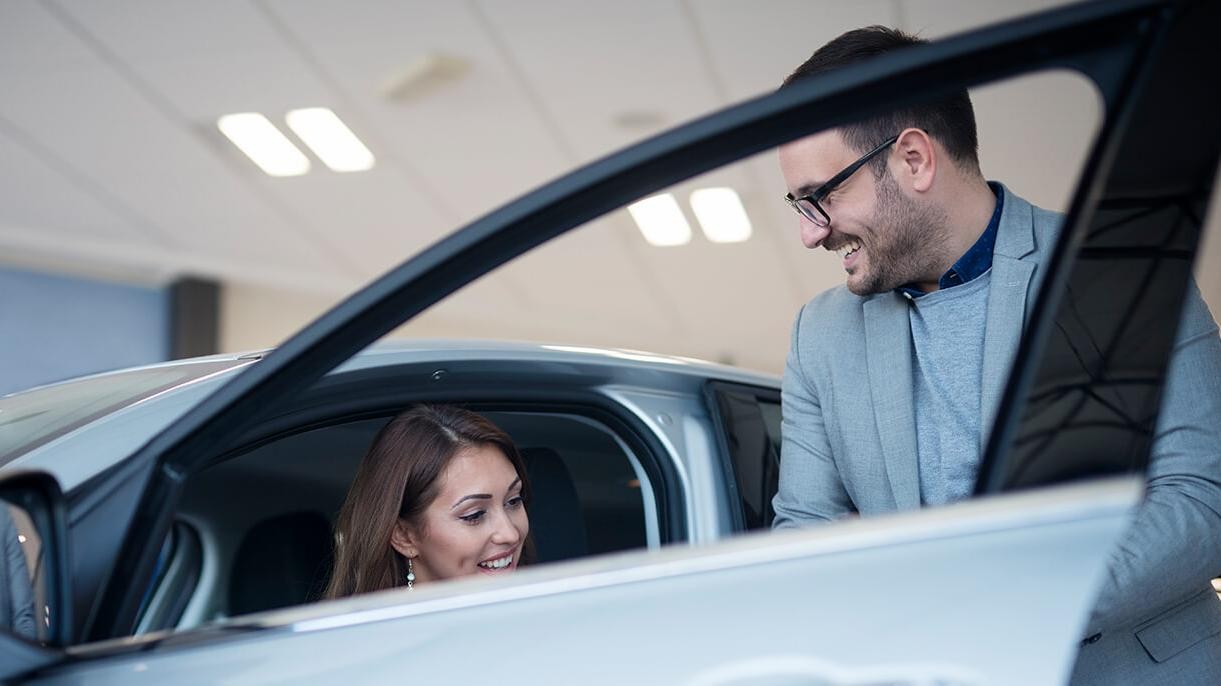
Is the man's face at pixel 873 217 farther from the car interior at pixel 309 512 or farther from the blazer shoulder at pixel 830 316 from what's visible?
the car interior at pixel 309 512

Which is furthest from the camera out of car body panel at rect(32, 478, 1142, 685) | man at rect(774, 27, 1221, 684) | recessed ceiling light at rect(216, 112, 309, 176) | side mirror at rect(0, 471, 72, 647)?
recessed ceiling light at rect(216, 112, 309, 176)

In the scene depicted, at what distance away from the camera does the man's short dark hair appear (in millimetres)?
1635

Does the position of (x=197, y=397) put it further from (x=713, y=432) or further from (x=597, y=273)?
(x=597, y=273)

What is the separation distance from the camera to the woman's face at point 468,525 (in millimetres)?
2320

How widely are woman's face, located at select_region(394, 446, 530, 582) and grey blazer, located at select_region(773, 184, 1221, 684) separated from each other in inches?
28.8

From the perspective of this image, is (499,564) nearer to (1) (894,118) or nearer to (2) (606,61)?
(1) (894,118)

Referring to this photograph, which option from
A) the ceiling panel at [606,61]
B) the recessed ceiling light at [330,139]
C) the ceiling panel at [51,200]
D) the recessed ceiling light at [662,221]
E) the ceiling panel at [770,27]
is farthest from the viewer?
the recessed ceiling light at [662,221]

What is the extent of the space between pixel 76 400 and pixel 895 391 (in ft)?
3.97

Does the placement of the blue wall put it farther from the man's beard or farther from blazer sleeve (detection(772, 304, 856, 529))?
the man's beard

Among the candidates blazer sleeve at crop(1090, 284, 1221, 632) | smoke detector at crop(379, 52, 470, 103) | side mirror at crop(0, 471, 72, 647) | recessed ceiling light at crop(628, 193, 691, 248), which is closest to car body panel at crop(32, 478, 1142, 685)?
side mirror at crop(0, 471, 72, 647)

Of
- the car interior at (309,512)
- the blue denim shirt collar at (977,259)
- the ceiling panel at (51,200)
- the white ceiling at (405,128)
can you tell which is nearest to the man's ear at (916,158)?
the blue denim shirt collar at (977,259)

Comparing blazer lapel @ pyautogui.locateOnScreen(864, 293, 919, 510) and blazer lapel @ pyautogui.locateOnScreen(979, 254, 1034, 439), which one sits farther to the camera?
blazer lapel @ pyautogui.locateOnScreen(864, 293, 919, 510)

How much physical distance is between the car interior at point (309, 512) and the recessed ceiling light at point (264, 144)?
4576 mm

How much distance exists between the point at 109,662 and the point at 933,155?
1239 millimetres
